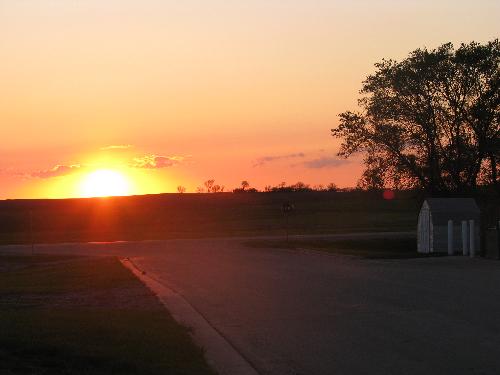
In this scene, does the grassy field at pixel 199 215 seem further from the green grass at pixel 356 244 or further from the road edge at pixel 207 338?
the road edge at pixel 207 338

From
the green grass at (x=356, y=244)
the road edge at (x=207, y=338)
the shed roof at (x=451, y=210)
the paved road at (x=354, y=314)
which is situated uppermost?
the shed roof at (x=451, y=210)

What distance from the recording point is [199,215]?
103875 millimetres

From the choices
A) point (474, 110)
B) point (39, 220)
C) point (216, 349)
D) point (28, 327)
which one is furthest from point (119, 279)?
point (39, 220)

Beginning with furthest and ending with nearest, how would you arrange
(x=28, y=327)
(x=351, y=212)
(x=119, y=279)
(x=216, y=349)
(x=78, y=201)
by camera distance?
(x=78, y=201), (x=351, y=212), (x=119, y=279), (x=28, y=327), (x=216, y=349)

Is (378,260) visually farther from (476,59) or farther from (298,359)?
(298,359)

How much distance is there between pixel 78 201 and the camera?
12681 cm

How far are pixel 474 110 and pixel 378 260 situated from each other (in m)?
19.1

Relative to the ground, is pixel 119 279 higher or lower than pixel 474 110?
lower

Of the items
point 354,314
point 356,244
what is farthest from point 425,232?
point 354,314

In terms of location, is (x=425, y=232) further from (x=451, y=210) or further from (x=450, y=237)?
(x=450, y=237)

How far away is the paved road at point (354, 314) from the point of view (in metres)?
10.7

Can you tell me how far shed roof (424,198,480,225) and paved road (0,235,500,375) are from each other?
11.4m

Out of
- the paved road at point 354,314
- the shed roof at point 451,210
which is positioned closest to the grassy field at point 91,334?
the paved road at point 354,314

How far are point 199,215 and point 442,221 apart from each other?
210 ft
